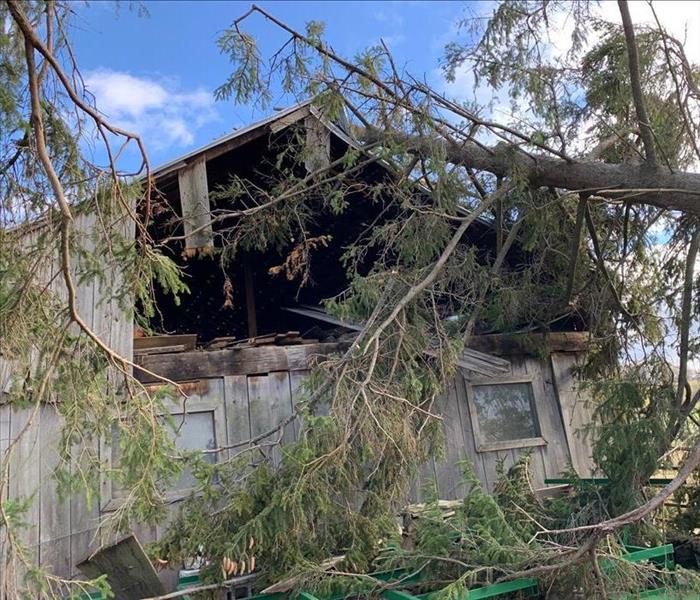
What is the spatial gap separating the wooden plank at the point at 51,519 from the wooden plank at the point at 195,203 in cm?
206

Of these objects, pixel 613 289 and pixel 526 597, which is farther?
pixel 613 289

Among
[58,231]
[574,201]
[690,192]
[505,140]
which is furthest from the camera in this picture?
[574,201]

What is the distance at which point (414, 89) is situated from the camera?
18.1ft

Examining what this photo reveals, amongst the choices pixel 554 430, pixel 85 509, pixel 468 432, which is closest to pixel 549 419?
pixel 554 430

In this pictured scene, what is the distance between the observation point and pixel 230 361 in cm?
621

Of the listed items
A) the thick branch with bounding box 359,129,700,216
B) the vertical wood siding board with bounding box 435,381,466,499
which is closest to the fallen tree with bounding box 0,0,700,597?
the thick branch with bounding box 359,129,700,216

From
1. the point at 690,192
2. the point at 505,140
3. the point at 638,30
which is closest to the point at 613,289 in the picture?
the point at 690,192

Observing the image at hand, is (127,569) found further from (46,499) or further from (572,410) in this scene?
(572,410)

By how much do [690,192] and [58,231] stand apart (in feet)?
16.7

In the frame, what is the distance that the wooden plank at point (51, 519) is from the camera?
16.3ft

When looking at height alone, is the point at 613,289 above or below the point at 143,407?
above

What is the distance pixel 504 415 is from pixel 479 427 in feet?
1.44

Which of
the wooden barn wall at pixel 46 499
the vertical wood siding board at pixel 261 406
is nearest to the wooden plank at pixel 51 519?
the wooden barn wall at pixel 46 499

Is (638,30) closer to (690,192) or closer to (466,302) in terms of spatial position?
(690,192)
